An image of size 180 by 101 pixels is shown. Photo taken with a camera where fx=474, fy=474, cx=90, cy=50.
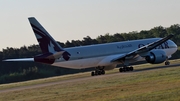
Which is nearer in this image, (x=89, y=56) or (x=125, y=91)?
(x=125, y=91)

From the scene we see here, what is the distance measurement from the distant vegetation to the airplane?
73.5ft

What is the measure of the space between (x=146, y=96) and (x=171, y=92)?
1.49 metres

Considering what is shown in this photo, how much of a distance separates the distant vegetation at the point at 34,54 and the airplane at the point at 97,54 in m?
22.4

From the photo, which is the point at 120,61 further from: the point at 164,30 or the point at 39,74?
the point at 164,30

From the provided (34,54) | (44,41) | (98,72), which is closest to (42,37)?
(44,41)

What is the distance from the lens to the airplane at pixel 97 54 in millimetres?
48469

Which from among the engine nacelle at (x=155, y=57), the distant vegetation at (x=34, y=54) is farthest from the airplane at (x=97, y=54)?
the distant vegetation at (x=34, y=54)

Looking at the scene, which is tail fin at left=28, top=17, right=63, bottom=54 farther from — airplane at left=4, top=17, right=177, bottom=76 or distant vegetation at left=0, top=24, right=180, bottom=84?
distant vegetation at left=0, top=24, right=180, bottom=84

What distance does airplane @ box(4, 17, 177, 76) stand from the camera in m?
48.5

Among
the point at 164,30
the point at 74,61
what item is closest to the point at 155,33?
the point at 164,30

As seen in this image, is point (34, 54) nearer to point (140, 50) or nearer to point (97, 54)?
point (97, 54)

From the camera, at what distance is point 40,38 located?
159ft

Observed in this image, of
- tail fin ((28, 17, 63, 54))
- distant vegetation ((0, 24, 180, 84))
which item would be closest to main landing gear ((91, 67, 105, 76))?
tail fin ((28, 17, 63, 54))

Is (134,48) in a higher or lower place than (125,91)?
higher
